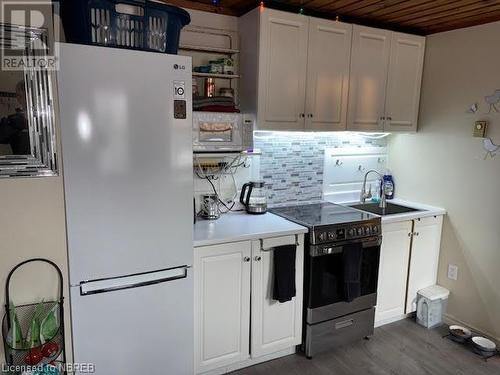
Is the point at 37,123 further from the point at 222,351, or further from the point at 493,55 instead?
the point at 493,55

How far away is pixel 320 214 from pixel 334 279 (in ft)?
1.60

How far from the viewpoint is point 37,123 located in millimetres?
1684

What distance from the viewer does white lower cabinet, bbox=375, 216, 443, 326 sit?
2.92m

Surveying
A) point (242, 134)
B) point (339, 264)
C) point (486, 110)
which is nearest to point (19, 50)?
point (242, 134)

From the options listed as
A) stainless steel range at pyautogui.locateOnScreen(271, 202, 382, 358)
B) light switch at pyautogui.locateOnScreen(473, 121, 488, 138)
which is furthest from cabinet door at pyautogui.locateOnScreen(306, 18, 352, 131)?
light switch at pyautogui.locateOnScreen(473, 121, 488, 138)

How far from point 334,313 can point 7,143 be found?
2.21m

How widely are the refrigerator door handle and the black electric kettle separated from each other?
84 cm

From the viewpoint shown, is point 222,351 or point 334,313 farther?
point 334,313

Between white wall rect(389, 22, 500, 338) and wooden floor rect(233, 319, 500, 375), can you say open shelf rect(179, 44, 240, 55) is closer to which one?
white wall rect(389, 22, 500, 338)

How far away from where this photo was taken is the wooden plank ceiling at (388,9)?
8.18 feet

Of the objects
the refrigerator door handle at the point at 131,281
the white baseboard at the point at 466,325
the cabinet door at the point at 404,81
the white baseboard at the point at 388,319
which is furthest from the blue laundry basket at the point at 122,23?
the white baseboard at the point at 466,325

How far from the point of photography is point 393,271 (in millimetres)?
2969

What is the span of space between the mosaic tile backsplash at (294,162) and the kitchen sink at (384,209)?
16.0 inches

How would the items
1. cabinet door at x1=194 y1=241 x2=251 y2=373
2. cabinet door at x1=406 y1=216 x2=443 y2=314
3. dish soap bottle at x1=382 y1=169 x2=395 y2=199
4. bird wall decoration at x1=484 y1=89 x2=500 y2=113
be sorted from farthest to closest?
dish soap bottle at x1=382 y1=169 x2=395 y2=199 → cabinet door at x1=406 y1=216 x2=443 y2=314 → bird wall decoration at x1=484 y1=89 x2=500 y2=113 → cabinet door at x1=194 y1=241 x2=251 y2=373
